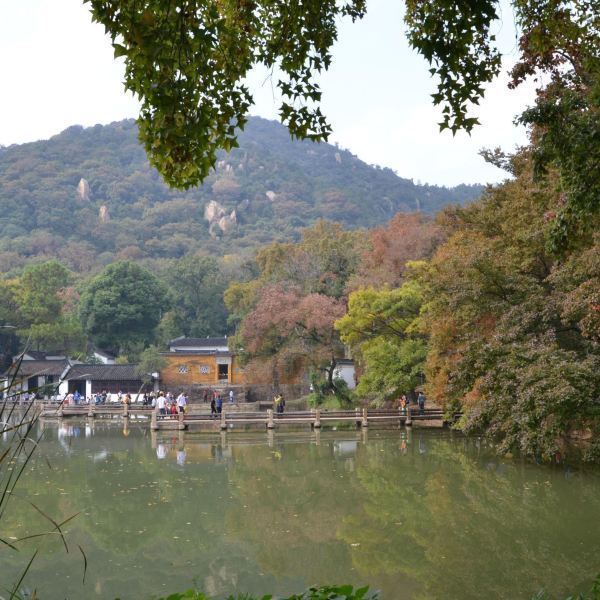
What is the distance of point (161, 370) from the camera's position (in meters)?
35.2

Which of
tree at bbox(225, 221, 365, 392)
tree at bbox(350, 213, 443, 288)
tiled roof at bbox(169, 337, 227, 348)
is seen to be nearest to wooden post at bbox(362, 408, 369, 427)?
tree at bbox(225, 221, 365, 392)

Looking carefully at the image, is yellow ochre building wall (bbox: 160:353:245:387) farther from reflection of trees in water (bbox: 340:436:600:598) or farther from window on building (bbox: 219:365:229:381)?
reflection of trees in water (bbox: 340:436:600:598)

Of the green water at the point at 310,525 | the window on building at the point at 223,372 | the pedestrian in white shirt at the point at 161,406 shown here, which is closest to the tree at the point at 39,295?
the window on building at the point at 223,372

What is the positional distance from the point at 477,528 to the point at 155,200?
3329 inches

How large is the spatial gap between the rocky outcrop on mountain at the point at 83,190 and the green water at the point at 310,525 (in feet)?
235

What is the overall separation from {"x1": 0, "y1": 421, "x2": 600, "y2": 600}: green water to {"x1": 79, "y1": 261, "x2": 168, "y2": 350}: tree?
24018mm

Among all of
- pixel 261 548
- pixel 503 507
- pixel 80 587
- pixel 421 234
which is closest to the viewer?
pixel 80 587

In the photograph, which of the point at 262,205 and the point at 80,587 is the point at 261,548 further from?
the point at 262,205

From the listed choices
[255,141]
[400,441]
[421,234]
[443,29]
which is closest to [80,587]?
[443,29]

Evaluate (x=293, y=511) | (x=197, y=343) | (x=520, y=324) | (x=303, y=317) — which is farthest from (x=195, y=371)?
(x=293, y=511)

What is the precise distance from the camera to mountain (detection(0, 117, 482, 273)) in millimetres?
69688

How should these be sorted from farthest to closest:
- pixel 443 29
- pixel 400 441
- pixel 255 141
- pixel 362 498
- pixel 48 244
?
pixel 255 141, pixel 48 244, pixel 400 441, pixel 362 498, pixel 443 29

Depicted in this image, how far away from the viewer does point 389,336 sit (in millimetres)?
21969

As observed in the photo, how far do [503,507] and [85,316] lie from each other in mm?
33230
